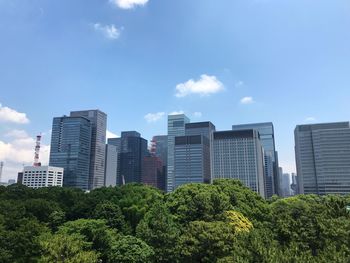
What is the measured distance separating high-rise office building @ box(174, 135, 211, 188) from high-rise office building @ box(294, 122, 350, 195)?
5205 centimetres

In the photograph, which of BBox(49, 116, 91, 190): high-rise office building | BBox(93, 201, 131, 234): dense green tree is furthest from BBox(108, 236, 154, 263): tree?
BBox(49, 116, 91, 190): high-rise office building

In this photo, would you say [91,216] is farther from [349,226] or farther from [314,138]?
[314,138]

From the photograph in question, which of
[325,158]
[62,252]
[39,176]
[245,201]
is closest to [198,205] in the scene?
[245,201]

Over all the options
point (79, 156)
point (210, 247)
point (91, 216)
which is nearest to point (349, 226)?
point (210, 247)

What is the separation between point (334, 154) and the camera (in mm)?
159625

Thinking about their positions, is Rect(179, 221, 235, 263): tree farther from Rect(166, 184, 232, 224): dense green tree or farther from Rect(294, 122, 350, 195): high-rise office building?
Rect(294, 122, 350, 195): high-rise office building

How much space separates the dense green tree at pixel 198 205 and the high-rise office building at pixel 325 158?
140m

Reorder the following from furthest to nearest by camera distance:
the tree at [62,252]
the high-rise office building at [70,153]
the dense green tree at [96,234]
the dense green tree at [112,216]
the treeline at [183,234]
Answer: the high-rise office building at [70,153]
the dense green tree at [112,216]
the dense green tree at [96,234]
the tree at [62,252]
the treeline at [183,234]

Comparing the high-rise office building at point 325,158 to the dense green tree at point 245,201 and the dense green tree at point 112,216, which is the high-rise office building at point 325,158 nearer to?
the dense green tree at point 245,201

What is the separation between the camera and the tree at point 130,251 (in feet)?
91.6

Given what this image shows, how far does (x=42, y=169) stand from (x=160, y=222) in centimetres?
15671

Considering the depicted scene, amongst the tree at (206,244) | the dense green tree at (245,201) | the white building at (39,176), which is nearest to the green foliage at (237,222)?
the tree at (206,244)

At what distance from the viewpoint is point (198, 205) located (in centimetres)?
3453

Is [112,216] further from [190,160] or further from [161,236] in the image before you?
[190,160]
